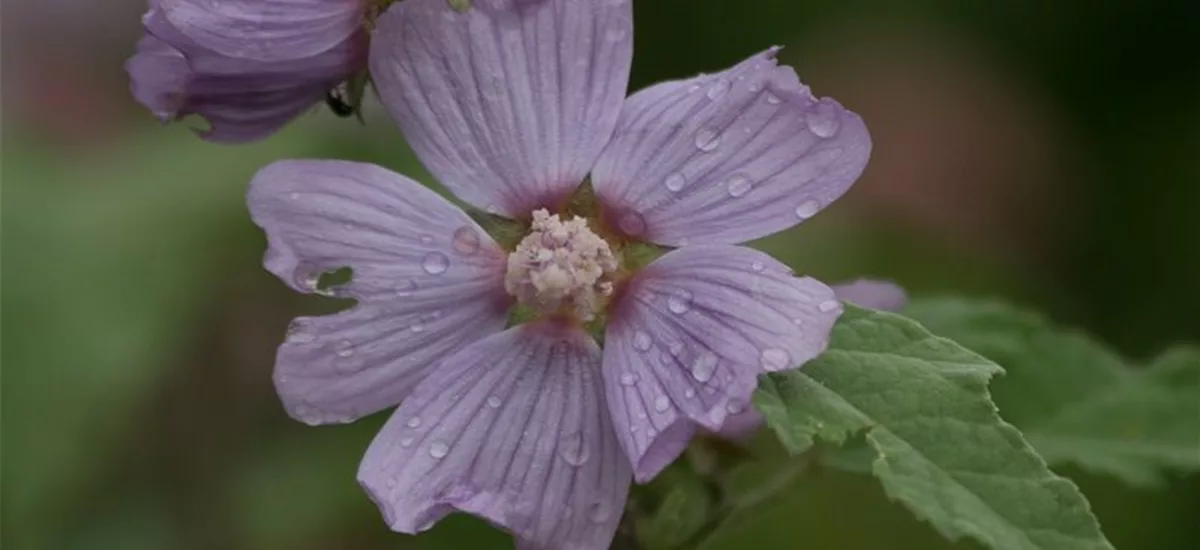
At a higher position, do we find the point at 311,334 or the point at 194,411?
the point at 311,334

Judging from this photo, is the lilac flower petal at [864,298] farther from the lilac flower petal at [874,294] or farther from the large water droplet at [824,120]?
the large water droplet at [824,120]

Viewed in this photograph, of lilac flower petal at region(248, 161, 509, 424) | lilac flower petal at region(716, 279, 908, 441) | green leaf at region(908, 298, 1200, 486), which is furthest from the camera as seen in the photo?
green leaf at region(908, 298, 1200, 486)

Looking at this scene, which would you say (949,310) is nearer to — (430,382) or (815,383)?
(815,383)

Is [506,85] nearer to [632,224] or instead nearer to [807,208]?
[632,224]

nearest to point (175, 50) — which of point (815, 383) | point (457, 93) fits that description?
point (457, 93)

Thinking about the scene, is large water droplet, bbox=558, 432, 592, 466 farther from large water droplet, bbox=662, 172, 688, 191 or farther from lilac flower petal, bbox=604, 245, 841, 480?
large water droplet, bbox=662, 172, 688, 191

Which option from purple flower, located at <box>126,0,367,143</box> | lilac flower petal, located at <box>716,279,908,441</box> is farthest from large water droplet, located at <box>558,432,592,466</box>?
purple flower, located at <box>126,0,367,143</box>
